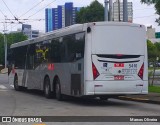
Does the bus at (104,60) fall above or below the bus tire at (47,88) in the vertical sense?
above

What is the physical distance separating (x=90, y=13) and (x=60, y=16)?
3.48 m

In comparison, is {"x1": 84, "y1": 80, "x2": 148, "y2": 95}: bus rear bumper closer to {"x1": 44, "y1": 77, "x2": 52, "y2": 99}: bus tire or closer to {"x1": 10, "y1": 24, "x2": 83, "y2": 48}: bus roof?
{"x1": 10, "y1": 24, "x2": 83, "y2": 48}: bus roof

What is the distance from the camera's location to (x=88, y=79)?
19344mm

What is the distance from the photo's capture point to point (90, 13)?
5506cm

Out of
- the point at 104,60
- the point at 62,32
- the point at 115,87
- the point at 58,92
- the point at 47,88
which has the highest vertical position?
the point at 62,32

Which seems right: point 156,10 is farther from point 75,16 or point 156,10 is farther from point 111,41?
point 75,16

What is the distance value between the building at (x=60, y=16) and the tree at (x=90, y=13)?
93 cm

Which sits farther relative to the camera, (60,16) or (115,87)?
(60,16)

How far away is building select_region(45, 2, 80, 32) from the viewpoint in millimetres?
52031

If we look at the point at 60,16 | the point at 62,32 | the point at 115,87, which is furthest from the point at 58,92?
the point at 60,16

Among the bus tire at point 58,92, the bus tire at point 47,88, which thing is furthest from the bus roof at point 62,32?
the bus tire at point 58,92

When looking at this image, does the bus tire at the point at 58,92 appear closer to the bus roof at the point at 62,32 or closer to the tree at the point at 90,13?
the bus roof at the point at 62,32

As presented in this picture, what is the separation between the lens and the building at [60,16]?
→ 171 ft

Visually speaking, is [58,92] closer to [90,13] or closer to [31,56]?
[31,56]
